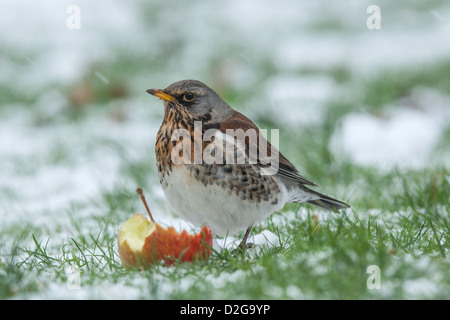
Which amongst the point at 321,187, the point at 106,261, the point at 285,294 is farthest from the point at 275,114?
the point at 285,294

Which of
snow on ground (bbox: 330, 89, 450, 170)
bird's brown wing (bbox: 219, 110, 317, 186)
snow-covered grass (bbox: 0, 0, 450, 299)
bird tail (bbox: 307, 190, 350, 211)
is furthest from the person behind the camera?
snow on ground (bbox: 330, 89, 450, 170)

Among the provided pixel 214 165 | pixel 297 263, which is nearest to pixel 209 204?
pixel 214 165

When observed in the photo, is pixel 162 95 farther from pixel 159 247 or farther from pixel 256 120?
pixel 256 120

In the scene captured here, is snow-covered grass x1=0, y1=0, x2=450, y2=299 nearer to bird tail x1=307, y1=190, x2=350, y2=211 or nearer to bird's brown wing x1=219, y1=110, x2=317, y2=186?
bird tail x1=307, y1=190, x2=350, y2=211

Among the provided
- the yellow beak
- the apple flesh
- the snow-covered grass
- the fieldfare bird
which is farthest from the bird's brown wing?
the apple flesh

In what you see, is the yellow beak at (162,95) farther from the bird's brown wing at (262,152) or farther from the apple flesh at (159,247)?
the apple flesh at (159,247)
